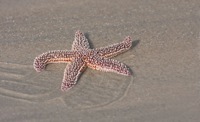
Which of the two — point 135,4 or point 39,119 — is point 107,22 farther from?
point 39,119

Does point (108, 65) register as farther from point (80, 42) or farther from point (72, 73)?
point (80, 42)

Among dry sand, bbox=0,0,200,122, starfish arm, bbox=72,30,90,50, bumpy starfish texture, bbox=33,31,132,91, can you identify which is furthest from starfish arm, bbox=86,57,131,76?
starfish arm, bbox=72,30,90,50

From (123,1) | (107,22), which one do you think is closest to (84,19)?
(107,22)

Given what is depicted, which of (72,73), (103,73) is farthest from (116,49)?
(72,73)

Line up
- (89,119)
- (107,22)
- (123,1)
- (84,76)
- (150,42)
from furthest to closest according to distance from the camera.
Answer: (123,1) → (107,22) → (150,42) → (84,76) → (89,119)

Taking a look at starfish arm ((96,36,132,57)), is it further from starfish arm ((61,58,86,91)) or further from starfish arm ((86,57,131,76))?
starfish arm ((61,58,86,91))
